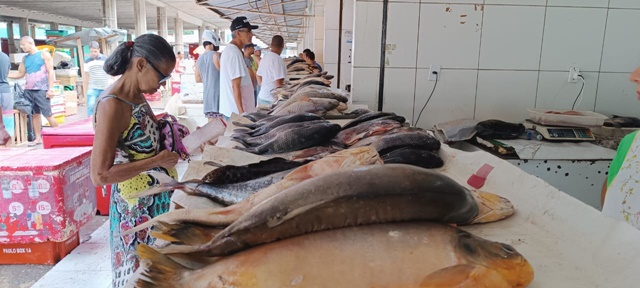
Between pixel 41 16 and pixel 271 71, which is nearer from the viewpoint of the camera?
pixel 271 71

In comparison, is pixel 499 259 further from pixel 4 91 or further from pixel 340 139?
pixel 4 91

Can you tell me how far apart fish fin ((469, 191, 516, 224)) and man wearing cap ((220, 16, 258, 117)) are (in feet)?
14.7

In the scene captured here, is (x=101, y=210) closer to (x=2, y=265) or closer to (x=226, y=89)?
(x=2, y=265)

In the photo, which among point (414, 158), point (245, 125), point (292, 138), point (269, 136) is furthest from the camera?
point (245, 125)

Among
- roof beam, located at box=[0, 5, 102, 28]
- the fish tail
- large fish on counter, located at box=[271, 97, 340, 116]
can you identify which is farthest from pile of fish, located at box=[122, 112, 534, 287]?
roof beam, located at box=[0, 5, 102, 28]

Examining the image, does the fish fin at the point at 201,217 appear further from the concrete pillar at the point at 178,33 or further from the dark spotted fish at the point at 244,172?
the concrete pillar at the point at 178,33

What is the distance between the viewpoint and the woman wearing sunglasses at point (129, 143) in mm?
2441

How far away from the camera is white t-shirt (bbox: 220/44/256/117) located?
570 cm

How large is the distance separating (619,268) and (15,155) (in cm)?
505

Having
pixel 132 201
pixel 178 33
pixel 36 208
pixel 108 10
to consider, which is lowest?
pixel 36 208

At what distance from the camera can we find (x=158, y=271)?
1.20 metres

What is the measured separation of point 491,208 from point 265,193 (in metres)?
0.77

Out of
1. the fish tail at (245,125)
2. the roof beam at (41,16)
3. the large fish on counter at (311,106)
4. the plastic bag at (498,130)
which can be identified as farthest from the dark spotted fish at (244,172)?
the roof beam at (41,16)

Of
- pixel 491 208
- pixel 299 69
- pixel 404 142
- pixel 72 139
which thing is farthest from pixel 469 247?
pixel 299 69
